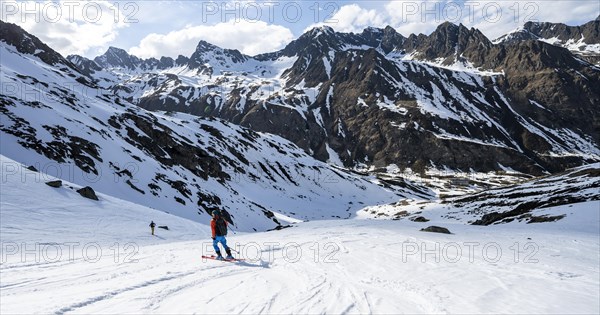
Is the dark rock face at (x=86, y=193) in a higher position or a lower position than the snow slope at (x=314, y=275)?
higher

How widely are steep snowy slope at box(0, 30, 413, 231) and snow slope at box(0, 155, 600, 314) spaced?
2247 centimetres

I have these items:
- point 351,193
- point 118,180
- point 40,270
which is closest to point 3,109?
point 118,180

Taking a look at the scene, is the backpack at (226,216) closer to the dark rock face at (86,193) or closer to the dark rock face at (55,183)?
the dark rock face at (86,193)

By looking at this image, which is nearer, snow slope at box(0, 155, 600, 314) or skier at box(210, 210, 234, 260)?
snow slope at box(0, 155, 600, 314)

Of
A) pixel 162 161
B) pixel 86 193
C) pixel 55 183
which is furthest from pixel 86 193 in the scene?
pixel 162 161

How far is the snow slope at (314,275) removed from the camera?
325 inches

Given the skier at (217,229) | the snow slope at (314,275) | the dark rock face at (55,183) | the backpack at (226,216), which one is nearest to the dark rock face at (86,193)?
the dark rock face at (55,183)

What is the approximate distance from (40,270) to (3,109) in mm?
42360

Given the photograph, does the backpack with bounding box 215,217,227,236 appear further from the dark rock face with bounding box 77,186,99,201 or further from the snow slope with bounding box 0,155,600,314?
the dark rock face with bounding box 77,186,99,201

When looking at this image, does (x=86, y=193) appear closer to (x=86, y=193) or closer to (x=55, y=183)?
(x=86, y=193)

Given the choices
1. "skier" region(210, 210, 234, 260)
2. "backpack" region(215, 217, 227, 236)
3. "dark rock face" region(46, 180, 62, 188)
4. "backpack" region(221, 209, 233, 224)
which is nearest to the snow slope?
"skier" region(210, 210, 234, 260)

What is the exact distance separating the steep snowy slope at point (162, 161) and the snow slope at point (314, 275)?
22465 mm

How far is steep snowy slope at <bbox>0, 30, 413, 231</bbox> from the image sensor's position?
40875 mm

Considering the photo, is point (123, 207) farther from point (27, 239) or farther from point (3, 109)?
point (3, 109)
